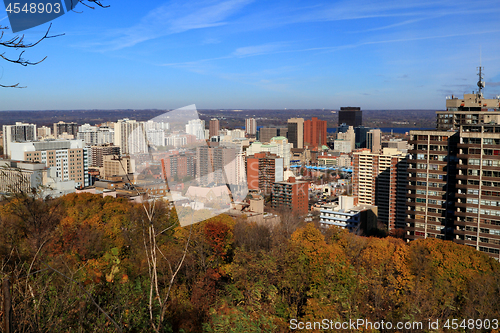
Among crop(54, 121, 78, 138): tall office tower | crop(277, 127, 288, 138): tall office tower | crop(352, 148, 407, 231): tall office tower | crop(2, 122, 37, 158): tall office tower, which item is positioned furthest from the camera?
crop(277, 127, 288, 138): tall office tower

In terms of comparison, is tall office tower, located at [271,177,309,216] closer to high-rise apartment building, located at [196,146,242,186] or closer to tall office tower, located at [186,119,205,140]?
high-rise apartment building, located at [196,146,242,186]

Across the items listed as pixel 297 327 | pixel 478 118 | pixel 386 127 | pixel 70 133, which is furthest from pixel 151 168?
pixel 386 127

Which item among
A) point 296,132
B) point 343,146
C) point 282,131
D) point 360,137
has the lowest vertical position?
point 343,146

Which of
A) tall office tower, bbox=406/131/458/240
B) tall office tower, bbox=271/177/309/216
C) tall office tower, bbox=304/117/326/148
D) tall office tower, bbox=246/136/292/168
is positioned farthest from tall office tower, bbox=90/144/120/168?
tall office tower, bbox=304/117/326/148

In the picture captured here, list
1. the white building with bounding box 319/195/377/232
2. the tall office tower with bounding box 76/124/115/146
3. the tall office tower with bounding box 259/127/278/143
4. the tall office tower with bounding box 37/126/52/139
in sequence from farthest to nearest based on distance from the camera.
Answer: the tall office tower with bounding box 259/127/278/143 → the tall office tower with bounding box 37/126/52/139 → the tall office tower with bounding box 76/124/115/146 → the white building with bounding box 319/195/377/232
